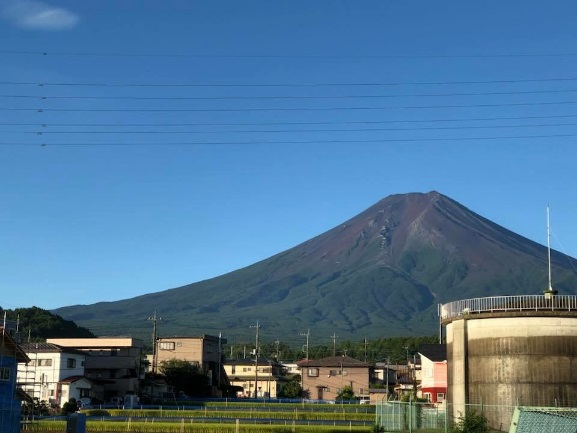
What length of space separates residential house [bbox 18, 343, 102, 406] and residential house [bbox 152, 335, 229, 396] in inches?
733

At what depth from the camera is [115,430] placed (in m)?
46.2

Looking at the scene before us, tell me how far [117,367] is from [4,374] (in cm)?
3936

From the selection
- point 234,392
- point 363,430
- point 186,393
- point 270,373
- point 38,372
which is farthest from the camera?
point 270,373

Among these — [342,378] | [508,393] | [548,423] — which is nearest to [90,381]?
[342,378]

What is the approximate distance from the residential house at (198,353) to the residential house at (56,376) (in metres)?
18.6

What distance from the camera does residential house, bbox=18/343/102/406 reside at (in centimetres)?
6875

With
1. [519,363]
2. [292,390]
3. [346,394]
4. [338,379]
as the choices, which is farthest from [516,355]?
[338,379]

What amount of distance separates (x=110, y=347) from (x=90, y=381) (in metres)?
13.7

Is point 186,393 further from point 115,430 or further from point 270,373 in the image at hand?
point 115,430

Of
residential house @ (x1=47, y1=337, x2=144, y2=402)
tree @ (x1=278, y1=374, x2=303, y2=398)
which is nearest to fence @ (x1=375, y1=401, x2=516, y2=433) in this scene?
residential house @ (x1=47, y1=337, x2=144, y2=402)

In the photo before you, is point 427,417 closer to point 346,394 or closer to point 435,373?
point 435,373

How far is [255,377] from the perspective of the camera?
10350cm

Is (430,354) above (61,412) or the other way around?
above

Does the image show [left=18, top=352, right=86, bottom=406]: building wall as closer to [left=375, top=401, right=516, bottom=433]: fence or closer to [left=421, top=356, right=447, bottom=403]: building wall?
[left=421, top=356, right=447, bottom=403]: building wall
